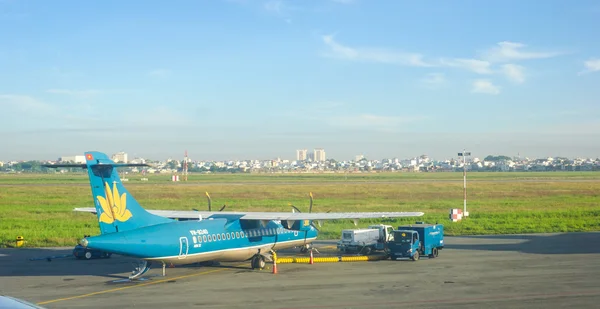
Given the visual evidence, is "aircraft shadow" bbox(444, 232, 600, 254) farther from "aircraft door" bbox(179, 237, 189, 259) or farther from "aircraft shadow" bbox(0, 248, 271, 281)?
"aircraft door" bbox(179, 237, 189, 259)

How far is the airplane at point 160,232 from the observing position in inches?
1081

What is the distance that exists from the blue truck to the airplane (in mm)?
2233

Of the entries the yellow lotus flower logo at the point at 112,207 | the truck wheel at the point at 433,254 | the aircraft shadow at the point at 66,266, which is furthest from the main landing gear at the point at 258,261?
the truck wheel at the point at 433,254

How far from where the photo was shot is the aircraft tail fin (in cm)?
2794

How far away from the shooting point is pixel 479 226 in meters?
54.0

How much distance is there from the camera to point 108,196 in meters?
28.1

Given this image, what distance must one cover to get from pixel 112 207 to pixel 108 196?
0.53 meters

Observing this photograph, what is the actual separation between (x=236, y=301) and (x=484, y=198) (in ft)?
246

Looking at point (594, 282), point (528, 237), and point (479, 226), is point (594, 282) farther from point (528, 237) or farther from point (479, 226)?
point (479, 226)

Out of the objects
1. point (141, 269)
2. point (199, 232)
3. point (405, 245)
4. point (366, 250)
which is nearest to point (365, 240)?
point (366, 250)

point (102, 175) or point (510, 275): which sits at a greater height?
point (102, 175)

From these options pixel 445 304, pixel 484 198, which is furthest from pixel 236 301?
pixel 484 198

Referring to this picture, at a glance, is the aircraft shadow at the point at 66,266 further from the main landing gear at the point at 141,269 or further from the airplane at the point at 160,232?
the airplane at the point at 160,232

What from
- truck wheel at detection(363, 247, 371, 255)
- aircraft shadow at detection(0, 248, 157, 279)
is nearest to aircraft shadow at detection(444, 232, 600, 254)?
truck wheel at detection(363, 247, 371, 255)
